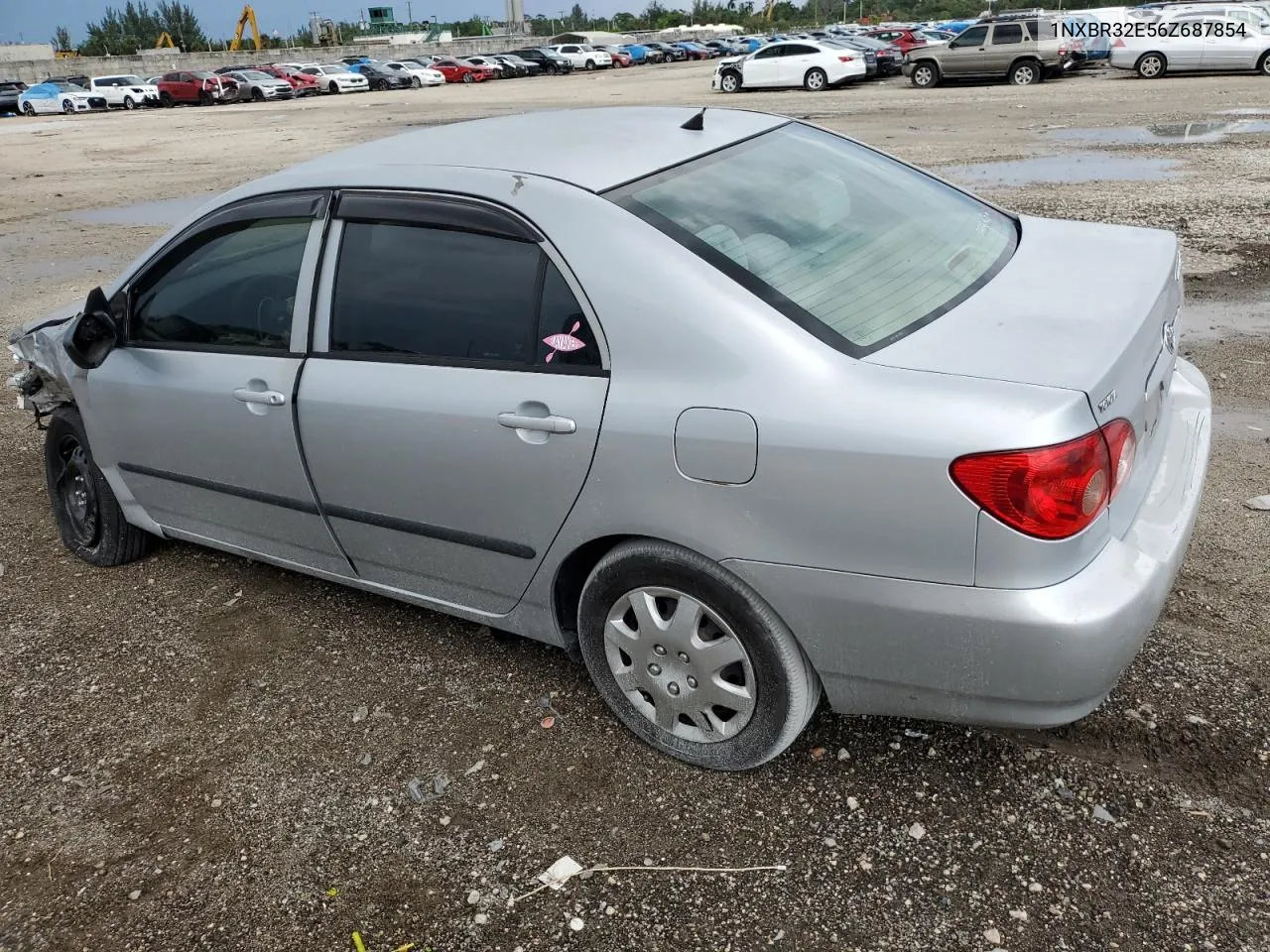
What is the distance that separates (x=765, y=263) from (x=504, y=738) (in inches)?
62.8

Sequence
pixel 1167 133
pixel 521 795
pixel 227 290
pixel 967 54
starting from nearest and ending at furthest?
pixel 521 795, pixel 227 290, pixel 1167 133, pixel 967 54

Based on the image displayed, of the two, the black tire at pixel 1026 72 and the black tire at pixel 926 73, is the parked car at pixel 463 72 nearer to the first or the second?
the black tire at pixel 926 73

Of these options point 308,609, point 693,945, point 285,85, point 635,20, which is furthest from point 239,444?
point 635,20

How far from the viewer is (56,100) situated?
43.5 m

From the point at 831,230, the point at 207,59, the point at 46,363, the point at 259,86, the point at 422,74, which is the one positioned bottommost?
the point at 46,363

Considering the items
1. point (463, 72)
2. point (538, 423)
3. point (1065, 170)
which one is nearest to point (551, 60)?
point (463, 72)

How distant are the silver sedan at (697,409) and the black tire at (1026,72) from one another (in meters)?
27.0

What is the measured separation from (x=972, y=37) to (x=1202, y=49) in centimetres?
540

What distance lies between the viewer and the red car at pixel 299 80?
46844 mm

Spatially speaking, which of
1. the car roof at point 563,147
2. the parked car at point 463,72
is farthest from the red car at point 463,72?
the car roof at point 563,147

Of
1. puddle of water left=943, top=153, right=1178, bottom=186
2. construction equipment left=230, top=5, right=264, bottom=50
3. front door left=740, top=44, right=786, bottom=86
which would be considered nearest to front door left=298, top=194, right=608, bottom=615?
puddle of water left=943, top=153, right=1178, bottom=186

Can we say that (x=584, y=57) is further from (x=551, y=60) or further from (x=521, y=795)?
(x=521, y=795)

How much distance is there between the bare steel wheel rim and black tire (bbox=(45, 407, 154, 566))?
2.52m

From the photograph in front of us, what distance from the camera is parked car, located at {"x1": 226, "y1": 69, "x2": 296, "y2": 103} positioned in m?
44.6
